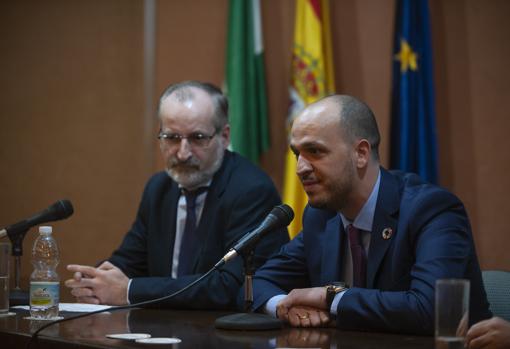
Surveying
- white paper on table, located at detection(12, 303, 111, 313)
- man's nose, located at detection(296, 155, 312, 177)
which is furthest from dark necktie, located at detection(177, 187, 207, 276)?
man's nose, located at detection(296, 155, 312, 177)

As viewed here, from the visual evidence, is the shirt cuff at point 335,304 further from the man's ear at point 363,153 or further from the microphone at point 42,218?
the microphone at point 42,218

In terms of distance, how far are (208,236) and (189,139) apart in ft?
1.47

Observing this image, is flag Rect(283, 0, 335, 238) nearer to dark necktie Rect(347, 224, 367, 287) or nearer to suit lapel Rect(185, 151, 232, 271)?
suit lapel Rect(185, 151, 232, 271)

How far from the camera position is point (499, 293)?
301 centimetres

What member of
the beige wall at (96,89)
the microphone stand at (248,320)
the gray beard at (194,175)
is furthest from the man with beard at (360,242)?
the beige wall at (96,89)

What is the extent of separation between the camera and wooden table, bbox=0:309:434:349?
2303 millimetres

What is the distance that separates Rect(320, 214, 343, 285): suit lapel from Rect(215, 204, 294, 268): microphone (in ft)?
1.41

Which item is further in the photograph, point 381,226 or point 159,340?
point 381,226

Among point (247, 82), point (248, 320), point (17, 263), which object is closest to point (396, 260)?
point (248, 320)

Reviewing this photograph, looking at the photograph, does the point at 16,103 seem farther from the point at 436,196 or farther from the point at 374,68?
the point at 436,196

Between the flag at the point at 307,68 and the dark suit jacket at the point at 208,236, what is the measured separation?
109 centimetres

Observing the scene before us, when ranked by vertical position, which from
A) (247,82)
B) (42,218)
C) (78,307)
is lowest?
(78,307)

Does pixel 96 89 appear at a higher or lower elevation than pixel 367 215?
higher

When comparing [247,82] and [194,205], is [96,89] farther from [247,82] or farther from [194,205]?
[194,205]
